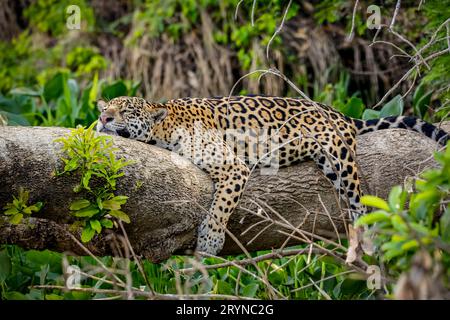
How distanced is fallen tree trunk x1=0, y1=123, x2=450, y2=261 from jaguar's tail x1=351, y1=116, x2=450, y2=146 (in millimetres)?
144

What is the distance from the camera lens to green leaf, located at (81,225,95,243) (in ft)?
20.6

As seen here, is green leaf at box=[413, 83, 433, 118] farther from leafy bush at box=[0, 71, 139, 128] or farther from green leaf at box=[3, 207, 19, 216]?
green leaf at box=[3, 207, 19, 216]

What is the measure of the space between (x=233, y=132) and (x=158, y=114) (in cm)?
73

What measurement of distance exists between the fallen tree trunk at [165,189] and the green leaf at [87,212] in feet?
0.41

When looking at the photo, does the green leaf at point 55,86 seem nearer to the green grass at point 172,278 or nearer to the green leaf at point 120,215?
the green grass at point 172,278

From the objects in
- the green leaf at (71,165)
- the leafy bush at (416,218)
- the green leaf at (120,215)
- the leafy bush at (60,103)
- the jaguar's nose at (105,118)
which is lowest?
the leafy bush at (60,103)

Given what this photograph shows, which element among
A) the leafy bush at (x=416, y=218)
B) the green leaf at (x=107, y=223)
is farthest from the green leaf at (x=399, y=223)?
the green leaf at (x=107, y=223)

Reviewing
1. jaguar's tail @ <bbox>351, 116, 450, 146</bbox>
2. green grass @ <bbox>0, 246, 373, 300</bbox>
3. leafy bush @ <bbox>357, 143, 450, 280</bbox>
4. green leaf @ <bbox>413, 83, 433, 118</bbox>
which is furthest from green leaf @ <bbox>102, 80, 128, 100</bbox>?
leafy bush @ <bbox>357, 143, 450, 280</bbox>

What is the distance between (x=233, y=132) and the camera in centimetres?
764

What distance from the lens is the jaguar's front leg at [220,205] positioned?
6.87 m

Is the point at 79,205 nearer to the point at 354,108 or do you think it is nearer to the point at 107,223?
the point at 107,223

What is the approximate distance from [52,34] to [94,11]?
0.89 m

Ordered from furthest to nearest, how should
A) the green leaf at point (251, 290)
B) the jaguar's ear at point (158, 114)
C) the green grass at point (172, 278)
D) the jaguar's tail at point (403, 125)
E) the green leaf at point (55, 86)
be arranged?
the green leaf at point (55, 86) → the jaguar's tail at point (403, 125) → the jaguar's ear at point (158, 114) → the green grass at point (172, 278) → the green leaf at point (251, 290)

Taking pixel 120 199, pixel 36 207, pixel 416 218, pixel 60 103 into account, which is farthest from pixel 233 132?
pixel 60 103
